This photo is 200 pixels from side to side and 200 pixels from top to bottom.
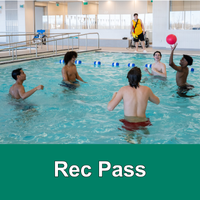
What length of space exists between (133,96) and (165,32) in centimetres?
1376

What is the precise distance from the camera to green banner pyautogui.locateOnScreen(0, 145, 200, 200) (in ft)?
7.15

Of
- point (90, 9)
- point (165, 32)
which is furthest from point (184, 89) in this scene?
point (90, 9)

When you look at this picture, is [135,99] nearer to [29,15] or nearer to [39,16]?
[29,15]

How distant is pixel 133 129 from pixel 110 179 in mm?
2124

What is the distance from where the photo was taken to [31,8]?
24047 mm

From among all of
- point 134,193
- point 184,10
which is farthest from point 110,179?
point 184,10

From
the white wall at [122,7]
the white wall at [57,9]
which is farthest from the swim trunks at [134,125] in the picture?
the white wall at [57,9]

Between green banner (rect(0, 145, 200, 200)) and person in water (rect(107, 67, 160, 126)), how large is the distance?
1725 mm

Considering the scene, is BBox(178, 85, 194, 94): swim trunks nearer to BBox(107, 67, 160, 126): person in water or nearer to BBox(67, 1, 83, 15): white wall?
BBox(107, 67, 160, 126): person in water

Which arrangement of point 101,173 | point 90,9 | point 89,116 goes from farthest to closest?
point 90,9
point 89,116
point 101,173

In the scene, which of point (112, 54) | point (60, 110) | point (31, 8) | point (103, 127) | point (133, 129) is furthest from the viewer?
point (31, 8)

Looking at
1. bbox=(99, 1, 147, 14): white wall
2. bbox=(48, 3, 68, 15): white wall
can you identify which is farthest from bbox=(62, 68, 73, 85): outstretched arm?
bbox=(48, 3, 68, 15): white wall

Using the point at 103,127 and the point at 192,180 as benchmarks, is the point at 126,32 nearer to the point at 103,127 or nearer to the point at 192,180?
the point at 103,127

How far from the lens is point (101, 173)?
2217 millimetres
